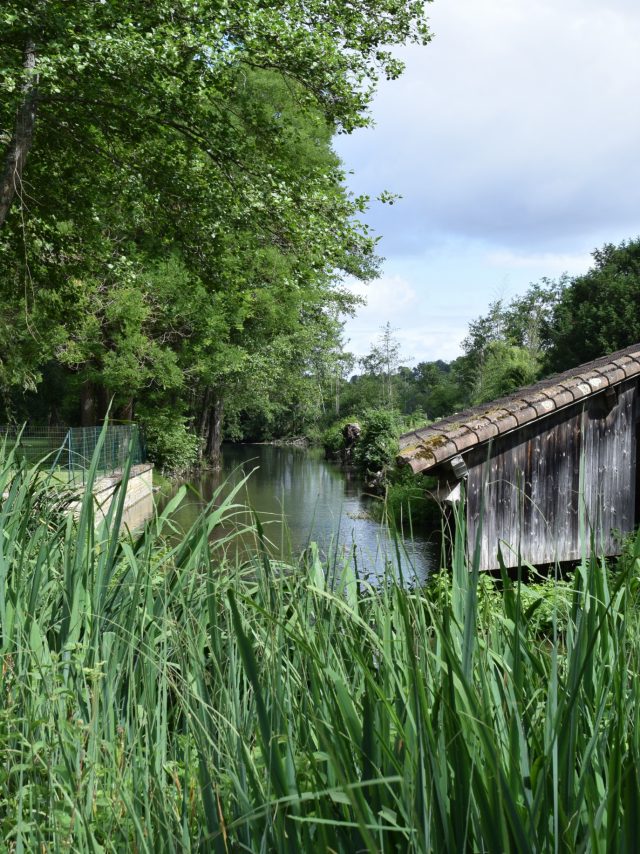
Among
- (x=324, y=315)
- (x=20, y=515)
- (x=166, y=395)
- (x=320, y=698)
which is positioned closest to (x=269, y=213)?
(x=20, y=515)

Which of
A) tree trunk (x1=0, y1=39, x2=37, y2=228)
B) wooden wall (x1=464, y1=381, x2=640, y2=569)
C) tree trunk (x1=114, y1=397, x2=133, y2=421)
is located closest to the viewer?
wooden wall (x1=464, y1=381, x2=640, y2=569)

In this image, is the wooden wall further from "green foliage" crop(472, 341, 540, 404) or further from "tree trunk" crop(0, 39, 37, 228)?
"green foliage" crop(472, 341, 540, 404)

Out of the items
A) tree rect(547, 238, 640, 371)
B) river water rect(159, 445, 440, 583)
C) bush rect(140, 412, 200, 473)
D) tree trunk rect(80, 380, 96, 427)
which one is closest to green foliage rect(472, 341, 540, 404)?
tree rect(547, 238, 640, 371)

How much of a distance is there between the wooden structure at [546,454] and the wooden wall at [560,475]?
11mm

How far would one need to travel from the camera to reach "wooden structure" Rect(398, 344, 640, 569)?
25.3 feet

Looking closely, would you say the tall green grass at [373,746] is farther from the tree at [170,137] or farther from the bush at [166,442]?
the bush at [166,442]

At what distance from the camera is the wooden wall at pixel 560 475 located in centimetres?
841

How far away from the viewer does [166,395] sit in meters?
29.0

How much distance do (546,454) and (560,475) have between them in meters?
0.35

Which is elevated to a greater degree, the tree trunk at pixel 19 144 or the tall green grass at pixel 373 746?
the tree trunk at pixel 19 144

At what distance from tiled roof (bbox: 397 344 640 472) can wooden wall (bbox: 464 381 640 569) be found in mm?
296

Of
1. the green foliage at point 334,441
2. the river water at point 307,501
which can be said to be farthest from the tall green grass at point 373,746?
the green foliage at point 334,441

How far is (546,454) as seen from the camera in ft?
28.6

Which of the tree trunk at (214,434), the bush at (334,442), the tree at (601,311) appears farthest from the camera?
the bush at (334,442)
